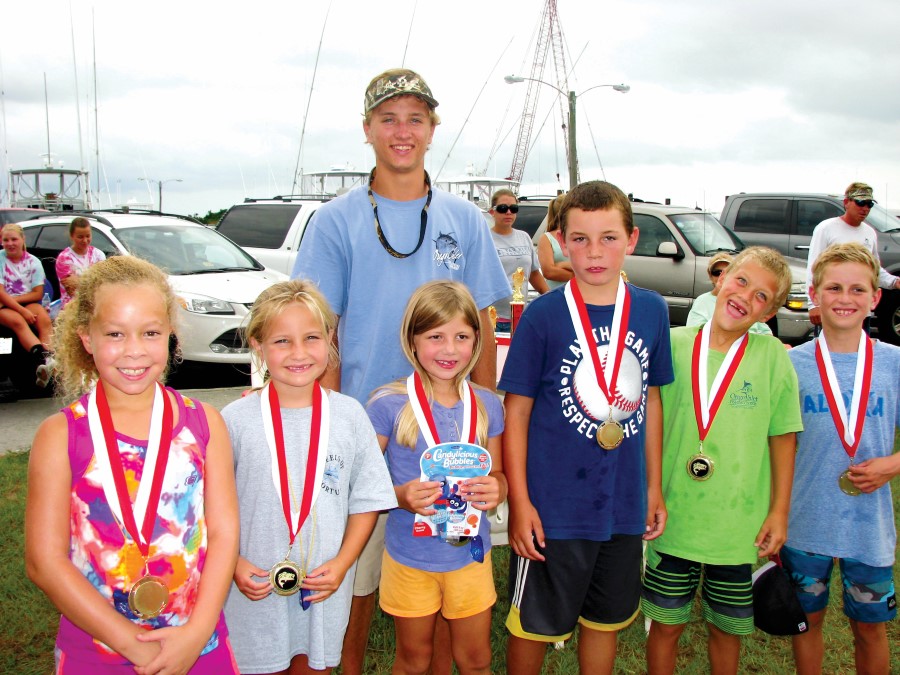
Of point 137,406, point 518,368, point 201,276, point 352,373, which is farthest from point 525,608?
point 201,276

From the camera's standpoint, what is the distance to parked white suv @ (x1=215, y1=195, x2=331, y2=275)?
10.1 meters

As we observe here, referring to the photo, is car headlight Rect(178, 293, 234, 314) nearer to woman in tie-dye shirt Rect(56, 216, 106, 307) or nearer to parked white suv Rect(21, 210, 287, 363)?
parked white suv Rect(21, 210, 287, 363)

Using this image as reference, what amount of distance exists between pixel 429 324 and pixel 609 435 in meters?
0.71

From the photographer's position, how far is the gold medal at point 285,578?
6.98 ft

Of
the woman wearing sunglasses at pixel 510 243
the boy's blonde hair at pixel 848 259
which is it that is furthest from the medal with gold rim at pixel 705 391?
the woman wearing sunglasses at pixel 510 243

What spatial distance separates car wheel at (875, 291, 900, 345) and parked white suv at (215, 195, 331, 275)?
825cm

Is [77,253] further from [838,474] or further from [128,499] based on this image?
[838,474]

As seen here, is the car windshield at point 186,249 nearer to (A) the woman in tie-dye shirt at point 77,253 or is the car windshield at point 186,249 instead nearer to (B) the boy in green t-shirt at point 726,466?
(A) the woman in tie-dye shirt at point 77,253

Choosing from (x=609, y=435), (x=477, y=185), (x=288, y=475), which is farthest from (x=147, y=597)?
(x=477, y=185)

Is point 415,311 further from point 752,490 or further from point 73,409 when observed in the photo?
point 752,490

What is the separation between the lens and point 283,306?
230 cm

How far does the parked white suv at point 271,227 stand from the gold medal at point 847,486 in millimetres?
8128

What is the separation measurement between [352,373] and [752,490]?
1.50 metres

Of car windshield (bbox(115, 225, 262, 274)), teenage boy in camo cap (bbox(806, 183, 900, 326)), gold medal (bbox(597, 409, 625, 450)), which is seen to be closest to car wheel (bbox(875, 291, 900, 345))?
teenage boy in camo cap (bbox(806, 183, 900, 326))
